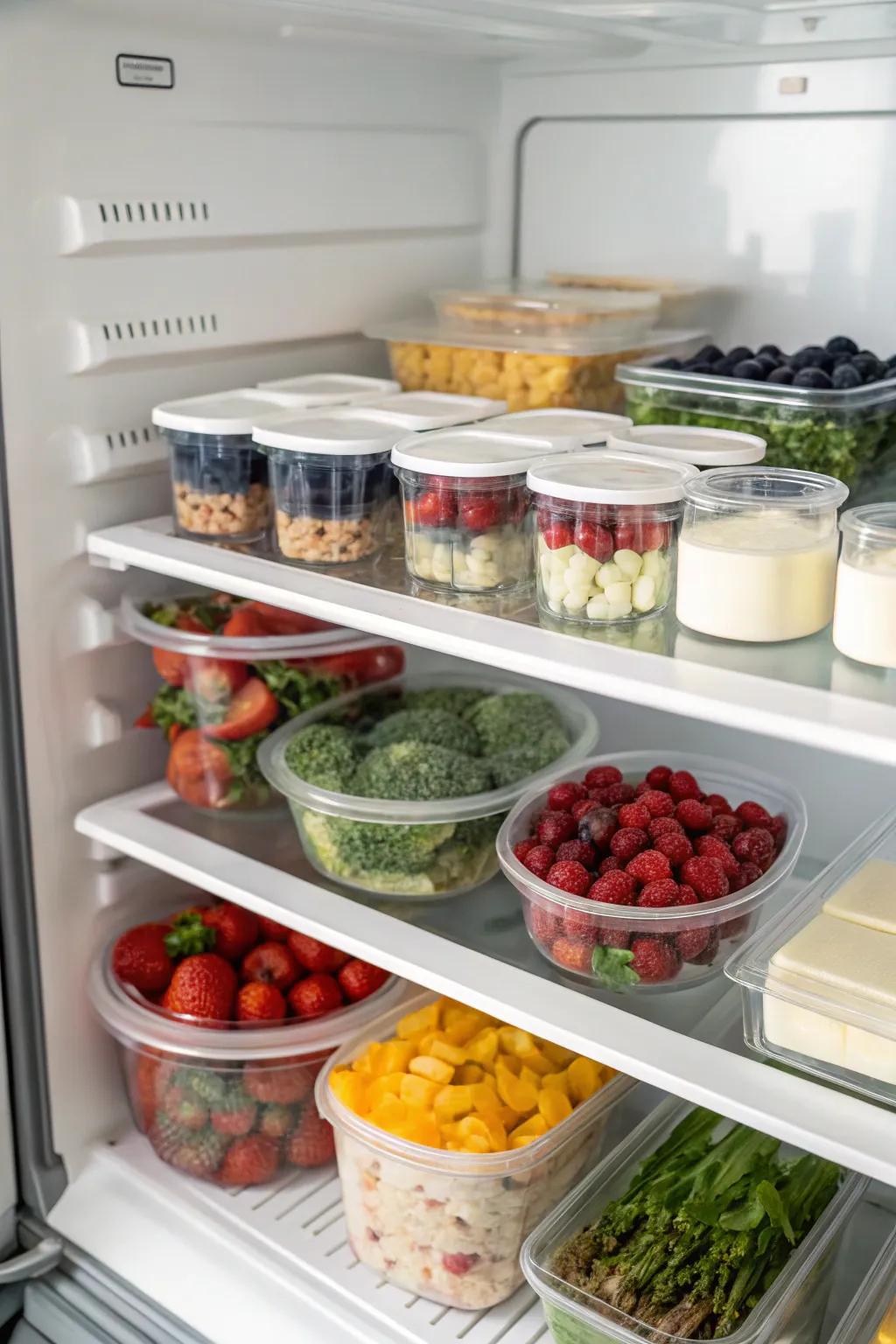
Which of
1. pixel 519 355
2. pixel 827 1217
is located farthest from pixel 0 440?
pixel 827 1217

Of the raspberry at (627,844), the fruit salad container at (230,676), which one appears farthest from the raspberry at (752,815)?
the fruit salad container at (230,676)

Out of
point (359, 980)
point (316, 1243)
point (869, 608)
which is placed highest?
point (869, 608)

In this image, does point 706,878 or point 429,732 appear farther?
point 429,732

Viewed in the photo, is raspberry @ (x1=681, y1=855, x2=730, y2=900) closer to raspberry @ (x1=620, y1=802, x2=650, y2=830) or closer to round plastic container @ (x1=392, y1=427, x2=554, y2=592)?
raspberry @ (x1=620, y1=802, x2=650, y2=830)

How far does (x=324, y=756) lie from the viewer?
1.34 meters

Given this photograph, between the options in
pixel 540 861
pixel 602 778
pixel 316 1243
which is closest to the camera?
pixel 540 861

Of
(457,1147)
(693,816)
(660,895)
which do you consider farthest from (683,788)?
(457,1147)

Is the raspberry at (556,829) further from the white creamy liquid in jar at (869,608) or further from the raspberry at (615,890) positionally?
the white creamy liquid in jar at (869,608)

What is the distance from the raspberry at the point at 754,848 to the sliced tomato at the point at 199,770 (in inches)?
21.7

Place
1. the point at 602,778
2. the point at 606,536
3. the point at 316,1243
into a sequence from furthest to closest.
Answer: the point at 316,1243, the point at 602,778, the point at 606,536

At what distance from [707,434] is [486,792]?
389mm

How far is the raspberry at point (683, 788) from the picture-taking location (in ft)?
4.11

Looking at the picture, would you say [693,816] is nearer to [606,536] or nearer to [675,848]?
[675,848]

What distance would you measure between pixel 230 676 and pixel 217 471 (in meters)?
0.22
